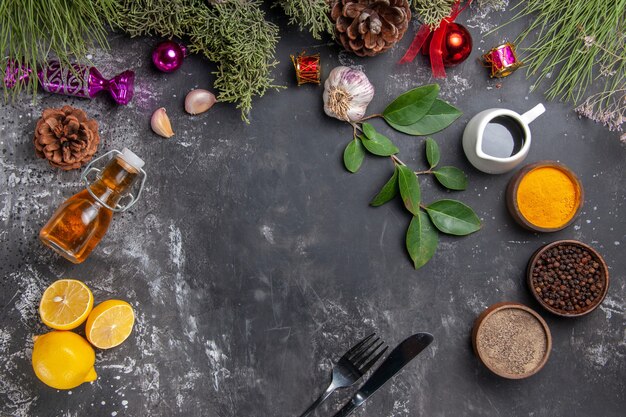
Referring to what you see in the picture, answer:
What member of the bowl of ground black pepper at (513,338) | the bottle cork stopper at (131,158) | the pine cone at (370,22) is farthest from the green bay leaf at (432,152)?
the bottle cork stopper at (131,158)

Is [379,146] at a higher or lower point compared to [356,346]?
higher

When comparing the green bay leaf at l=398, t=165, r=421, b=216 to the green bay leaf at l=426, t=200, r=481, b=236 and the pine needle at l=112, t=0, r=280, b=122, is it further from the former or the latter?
the pine needle at l=112, t=0, r=280, b=122

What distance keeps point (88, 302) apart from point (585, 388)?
1127 mm

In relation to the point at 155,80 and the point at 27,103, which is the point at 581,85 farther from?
the point at 27,103

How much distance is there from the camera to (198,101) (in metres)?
1.34

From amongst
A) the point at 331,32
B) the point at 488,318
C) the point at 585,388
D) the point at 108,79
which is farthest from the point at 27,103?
the point at 585,388

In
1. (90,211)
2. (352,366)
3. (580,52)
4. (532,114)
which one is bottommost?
(352,366)

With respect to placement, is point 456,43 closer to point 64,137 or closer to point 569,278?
point 569,278

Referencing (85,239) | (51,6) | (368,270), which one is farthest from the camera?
(368,270)

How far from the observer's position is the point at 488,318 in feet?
4.41

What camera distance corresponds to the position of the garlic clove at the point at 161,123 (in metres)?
1.34

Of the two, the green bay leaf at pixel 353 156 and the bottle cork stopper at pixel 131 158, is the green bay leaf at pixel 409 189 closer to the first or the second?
the green bay leaf at pixel 353 156

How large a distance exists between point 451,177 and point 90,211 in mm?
788

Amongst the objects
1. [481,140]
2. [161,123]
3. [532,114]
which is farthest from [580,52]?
[161,123]
